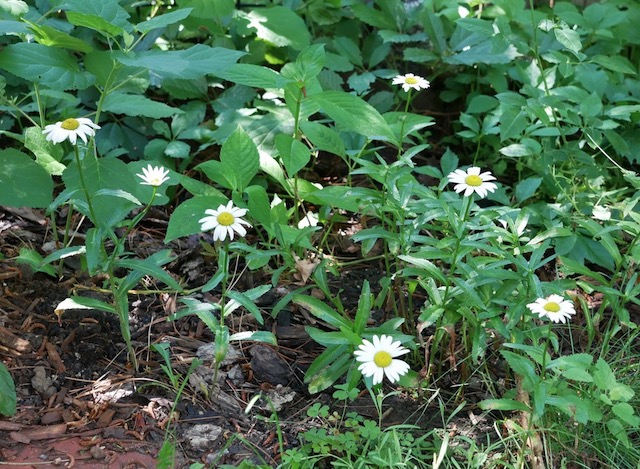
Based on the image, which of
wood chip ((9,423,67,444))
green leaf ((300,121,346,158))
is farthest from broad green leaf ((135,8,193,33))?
wood chip ((9,423,67,444))

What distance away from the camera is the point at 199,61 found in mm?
2404

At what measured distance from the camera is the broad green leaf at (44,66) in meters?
2.31

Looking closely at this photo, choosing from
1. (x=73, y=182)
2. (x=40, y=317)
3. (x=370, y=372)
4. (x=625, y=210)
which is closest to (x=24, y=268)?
(x=40, y=317)

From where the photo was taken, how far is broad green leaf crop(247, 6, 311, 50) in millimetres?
3309

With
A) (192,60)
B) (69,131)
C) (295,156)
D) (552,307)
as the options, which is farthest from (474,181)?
(69,131)

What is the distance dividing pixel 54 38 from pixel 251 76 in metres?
0.62

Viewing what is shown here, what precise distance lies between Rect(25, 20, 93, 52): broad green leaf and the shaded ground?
28.3 inches

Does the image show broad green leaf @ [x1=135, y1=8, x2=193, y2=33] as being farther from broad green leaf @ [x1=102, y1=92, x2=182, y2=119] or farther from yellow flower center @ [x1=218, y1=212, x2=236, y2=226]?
yellow flower center @ [x1=218, y1=212, x2=236, y2=226]

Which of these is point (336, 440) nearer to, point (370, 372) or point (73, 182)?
point (370, 372)

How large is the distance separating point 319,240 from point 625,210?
41.3 inches

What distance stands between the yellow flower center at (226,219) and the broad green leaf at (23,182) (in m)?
0.65

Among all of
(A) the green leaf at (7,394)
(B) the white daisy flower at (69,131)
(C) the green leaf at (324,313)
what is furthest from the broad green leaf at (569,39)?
(A) the green leaf at (7,394)

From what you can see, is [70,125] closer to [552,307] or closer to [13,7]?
[13,7]

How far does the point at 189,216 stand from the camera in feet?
8.29
